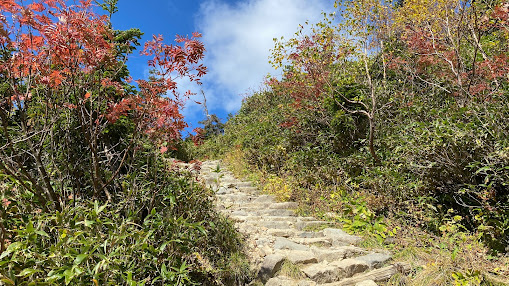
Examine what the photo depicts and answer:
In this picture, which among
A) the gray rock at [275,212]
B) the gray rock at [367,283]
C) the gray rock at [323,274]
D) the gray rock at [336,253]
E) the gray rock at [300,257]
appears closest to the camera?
the gray rock at [367,283]

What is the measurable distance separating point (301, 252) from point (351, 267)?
2.21 ft

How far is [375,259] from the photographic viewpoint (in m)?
3.60

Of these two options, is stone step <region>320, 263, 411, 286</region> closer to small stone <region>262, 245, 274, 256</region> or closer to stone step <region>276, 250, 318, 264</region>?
stone step <region>276, 250, 318, 264</region>

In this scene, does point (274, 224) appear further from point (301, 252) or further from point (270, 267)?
point (270, 267)

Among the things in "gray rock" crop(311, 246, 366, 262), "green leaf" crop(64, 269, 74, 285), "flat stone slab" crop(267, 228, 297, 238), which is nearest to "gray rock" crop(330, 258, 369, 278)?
"gray rock" crop(311, 246, 366, 262)

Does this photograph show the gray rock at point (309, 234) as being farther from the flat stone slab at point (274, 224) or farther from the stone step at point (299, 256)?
the stone step at point (299, 256)

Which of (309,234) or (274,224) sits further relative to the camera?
(274,224)

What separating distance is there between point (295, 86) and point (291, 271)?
17.9 feet

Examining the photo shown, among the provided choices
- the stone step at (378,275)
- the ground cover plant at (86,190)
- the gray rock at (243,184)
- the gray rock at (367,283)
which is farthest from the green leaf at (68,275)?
the gray rock at (243,184)

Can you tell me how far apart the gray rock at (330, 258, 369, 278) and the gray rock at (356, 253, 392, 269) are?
0.07 m

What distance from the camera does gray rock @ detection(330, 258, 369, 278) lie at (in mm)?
3436

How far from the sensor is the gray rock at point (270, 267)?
346cm

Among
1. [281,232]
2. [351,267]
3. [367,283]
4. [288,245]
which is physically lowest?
[367,283]

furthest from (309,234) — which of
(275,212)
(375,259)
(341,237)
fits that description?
(375,259)
